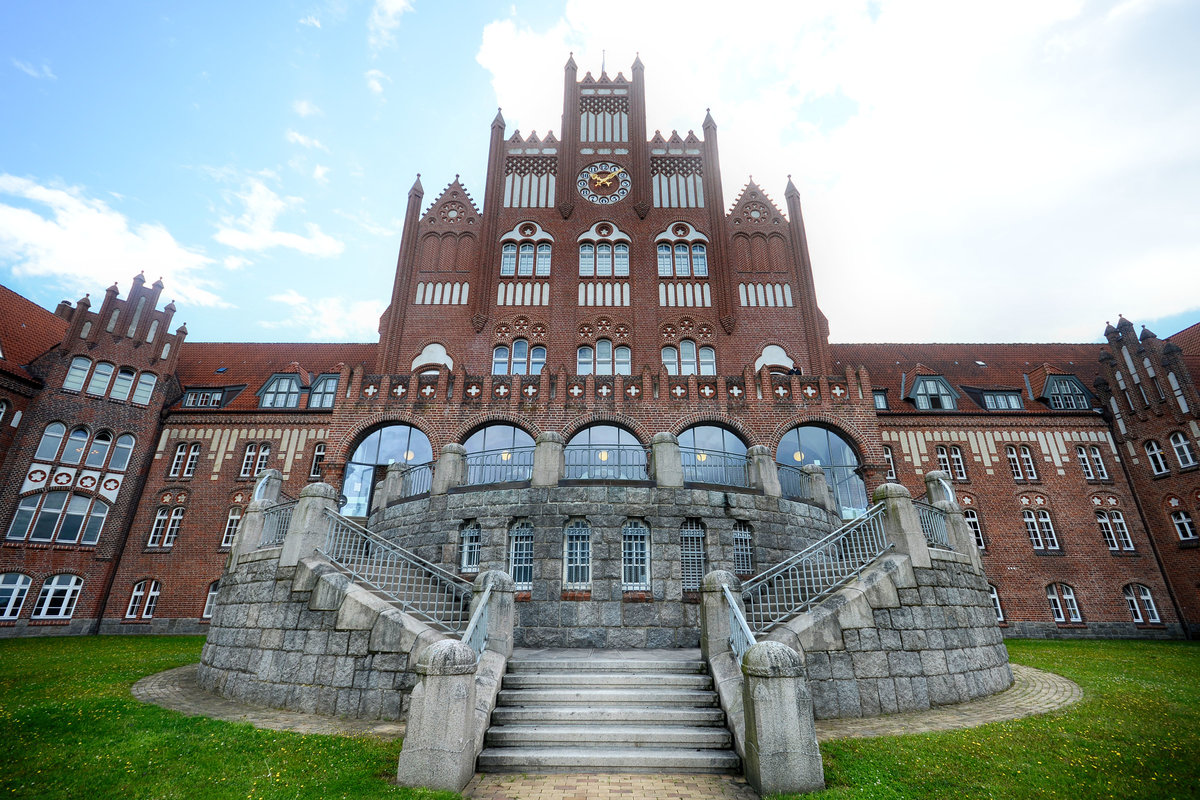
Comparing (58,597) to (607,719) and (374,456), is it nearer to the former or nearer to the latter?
(374,456)

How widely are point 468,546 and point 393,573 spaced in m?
2.79

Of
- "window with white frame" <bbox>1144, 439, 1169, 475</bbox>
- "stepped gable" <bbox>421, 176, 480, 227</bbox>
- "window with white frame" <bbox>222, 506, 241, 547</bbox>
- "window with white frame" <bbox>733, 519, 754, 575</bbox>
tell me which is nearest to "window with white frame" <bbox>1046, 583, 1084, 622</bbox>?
"window with white frame" <bbox>1144, 439, 1169, 475</bbox>

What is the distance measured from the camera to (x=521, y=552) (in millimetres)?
11078

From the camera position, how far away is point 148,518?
967 inches

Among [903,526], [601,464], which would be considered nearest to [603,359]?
[601,464]

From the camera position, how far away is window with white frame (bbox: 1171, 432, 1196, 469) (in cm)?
2263

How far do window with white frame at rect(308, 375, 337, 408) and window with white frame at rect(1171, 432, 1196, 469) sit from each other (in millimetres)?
38538

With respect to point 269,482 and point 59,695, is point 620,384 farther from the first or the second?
point 59,695

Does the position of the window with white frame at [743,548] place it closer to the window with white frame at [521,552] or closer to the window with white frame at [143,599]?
the window with white frame at [521,552]

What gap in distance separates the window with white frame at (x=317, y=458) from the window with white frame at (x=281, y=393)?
2.83 metres

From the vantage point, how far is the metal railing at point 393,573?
848cm

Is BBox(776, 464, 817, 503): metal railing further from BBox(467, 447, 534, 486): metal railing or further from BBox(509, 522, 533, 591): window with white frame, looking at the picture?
BBox(509, 522, 533, 591): window with white frame

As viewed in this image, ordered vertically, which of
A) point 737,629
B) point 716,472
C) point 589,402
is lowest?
point 737,629


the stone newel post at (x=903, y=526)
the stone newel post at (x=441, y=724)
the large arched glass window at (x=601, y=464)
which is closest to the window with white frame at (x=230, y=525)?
the large arched glass window at (x=601, y=464)
